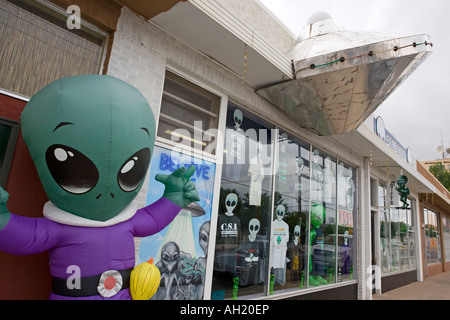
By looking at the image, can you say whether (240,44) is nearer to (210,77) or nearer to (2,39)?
(210,77)

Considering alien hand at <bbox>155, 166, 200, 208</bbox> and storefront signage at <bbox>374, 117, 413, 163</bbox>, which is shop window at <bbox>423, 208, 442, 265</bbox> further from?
alien hand at <bbox>155, 166, 200, 208</bbox>

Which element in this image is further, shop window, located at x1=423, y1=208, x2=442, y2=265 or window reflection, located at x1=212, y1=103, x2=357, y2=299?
shop window, located at x1=423, y1=208, x2=442, y2=265

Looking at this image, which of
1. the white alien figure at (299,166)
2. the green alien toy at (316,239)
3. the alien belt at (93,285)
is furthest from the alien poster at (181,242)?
the green alien toy at (316,239)

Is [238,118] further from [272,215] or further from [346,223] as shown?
[346,223]

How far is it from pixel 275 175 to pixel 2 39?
3.95 m

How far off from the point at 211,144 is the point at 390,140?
595 centimetres

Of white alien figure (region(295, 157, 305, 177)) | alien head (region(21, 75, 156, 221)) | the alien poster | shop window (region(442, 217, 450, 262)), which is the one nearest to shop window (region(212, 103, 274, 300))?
the alien poster

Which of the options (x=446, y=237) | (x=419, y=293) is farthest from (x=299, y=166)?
(x=446, y=237)

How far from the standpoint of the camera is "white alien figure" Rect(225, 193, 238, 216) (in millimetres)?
4239

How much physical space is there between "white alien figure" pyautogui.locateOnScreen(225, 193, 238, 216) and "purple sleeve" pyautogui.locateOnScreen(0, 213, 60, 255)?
8.49 feet

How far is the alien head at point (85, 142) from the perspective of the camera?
183 cm
